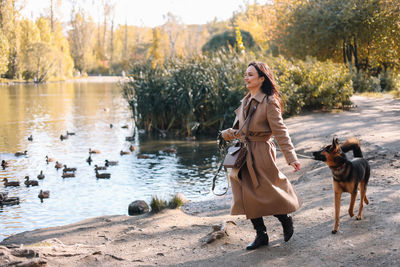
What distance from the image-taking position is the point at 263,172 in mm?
4816

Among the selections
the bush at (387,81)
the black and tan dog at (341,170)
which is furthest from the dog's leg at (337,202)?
the bush at (387,81)

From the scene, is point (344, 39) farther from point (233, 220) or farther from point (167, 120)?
point (233, 220)

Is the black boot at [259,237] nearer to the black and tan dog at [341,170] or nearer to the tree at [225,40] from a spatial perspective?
the black and tan dog at [341,170]

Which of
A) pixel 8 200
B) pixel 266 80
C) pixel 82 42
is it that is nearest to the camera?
pixel 266 80

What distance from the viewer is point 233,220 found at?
22.0ft

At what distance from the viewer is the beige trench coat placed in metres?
4.79

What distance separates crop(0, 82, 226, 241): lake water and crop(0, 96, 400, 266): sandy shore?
1416 mm

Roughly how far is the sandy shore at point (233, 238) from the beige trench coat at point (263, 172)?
54cm

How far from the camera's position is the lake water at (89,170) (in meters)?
9.36

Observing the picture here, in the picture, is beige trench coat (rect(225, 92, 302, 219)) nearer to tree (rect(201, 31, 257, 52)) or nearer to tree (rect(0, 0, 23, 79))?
tree (rect(201, 31, 257, 52))

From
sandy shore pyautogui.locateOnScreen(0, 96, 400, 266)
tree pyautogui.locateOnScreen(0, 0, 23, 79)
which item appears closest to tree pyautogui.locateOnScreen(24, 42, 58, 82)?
tree pyautogui.locateOnScreen(0, 0, 23, 79)

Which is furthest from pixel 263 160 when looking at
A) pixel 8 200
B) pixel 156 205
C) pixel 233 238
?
pixel 8 200

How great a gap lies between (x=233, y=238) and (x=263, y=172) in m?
1.28

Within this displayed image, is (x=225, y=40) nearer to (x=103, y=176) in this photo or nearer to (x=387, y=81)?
(x=387, y=81)
